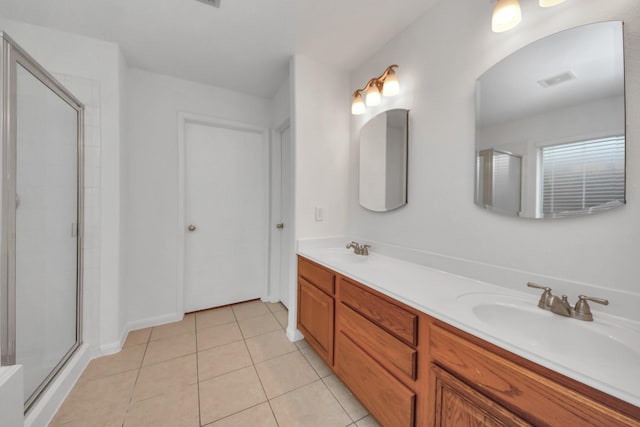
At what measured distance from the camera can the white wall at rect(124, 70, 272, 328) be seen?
2.16m

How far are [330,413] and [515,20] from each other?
2119 millimetres

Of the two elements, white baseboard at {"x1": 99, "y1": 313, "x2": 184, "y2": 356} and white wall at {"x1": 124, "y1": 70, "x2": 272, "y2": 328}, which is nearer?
white baseboard at {"x1": 99, "y1": 313, "x2": 184, "y2": 356}

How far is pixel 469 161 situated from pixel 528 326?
814mm

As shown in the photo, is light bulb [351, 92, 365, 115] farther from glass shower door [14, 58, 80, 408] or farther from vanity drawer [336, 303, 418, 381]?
glass shower door [14, 58, 80, 408]

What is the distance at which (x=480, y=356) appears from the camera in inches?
28.9

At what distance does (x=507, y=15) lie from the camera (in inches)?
39.2

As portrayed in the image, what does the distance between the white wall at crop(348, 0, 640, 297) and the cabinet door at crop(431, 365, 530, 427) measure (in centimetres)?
58

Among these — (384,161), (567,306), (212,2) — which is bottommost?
(567,306)

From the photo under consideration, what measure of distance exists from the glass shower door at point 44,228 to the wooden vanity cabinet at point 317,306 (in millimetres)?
1517

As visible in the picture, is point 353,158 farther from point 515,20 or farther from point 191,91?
point 191,91

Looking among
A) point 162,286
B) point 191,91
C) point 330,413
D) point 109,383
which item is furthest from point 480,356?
point 191,91

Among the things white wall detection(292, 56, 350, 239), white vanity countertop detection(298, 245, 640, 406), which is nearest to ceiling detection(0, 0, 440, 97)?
white wall detection(292, 56, 350, 239)

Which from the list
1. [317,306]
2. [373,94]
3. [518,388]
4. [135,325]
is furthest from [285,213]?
[518,388]

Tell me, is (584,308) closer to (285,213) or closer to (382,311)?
(382,311)
